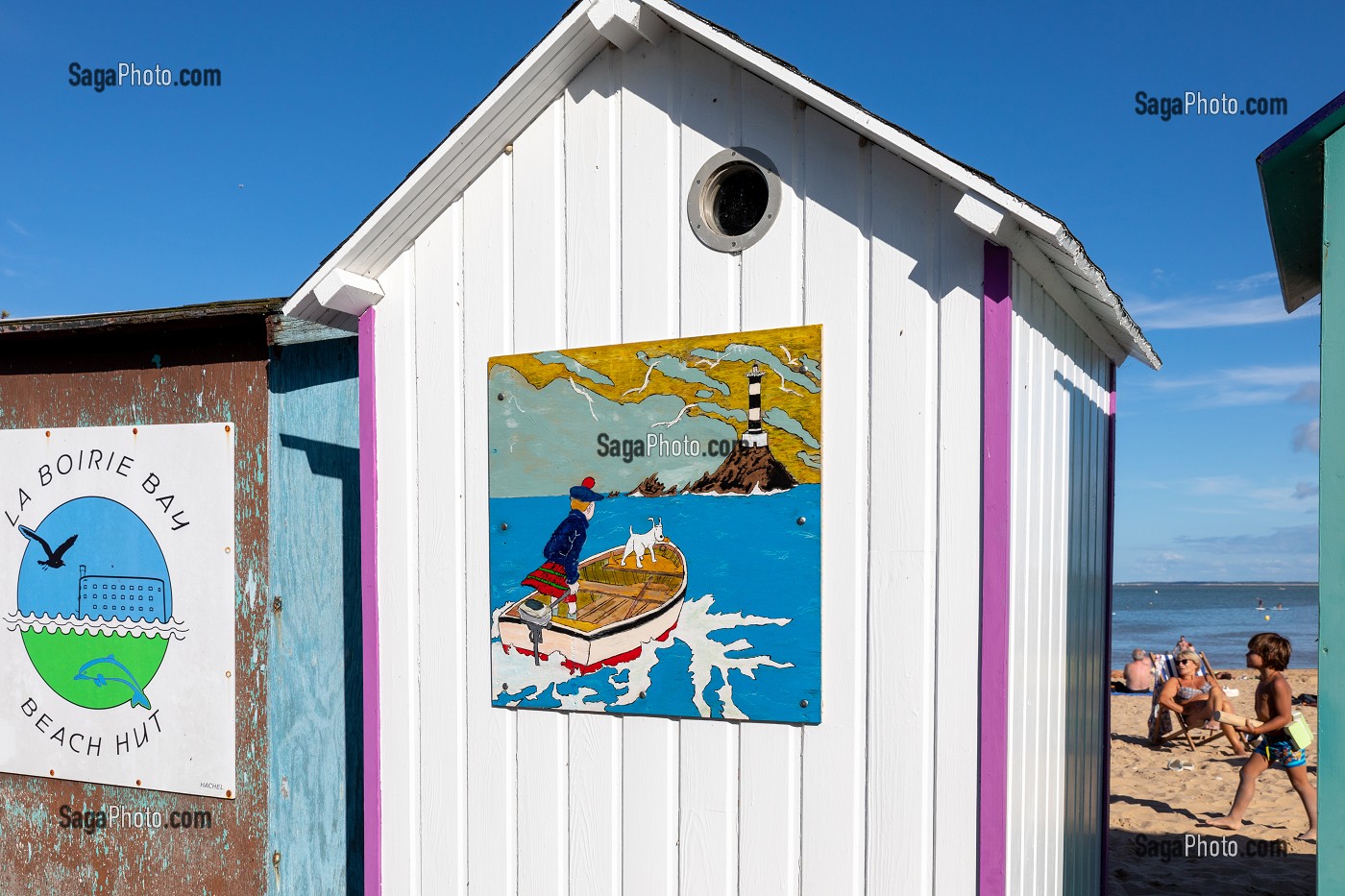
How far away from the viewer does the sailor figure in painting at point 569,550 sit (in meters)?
3.70

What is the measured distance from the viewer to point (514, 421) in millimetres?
3855

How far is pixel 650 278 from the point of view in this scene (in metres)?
3.63

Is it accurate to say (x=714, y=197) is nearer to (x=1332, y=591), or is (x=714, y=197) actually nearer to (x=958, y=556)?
(x=958, y=556)

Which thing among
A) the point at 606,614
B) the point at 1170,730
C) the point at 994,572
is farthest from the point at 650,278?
the point at 1170,730

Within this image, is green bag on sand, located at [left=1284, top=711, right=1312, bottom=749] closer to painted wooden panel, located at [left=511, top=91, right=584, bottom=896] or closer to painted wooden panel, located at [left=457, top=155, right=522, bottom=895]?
painted wooden panel, located at [left=511, top=91, right=584, bottom=896]

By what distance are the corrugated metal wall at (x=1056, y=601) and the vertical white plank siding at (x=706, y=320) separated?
95 centimetres

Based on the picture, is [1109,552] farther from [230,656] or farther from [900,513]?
[230,656]

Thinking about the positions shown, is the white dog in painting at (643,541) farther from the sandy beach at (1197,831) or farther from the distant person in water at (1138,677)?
the distant person in water at (1138,677)

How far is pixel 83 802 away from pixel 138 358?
2370 mm

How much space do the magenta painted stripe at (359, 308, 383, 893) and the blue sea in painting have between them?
866 millimetres

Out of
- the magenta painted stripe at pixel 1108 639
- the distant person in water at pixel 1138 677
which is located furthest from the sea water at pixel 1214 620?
the magenta painted stripe at pixel 1108 639

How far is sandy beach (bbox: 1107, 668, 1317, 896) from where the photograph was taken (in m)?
6.50

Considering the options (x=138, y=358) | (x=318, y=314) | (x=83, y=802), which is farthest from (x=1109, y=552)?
(x=83, y=802)

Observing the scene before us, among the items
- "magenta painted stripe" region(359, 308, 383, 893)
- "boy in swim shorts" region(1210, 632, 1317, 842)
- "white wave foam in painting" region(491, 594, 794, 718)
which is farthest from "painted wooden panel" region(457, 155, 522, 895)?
"boy in swim shorts" region(1210, 632, 1317, 842)
